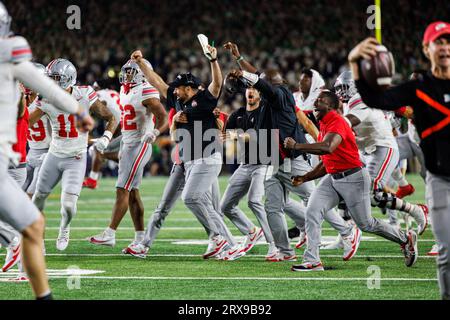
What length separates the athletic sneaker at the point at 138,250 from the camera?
835 cm

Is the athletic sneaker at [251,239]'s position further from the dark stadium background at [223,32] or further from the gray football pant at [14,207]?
the dark stadium background at [223,32]

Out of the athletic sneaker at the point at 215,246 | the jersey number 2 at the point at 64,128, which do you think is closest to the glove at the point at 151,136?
the jersey number 2 at the point at 64,128

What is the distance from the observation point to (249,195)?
8.30 m

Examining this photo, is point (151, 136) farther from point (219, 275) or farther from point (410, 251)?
point (410, 251)

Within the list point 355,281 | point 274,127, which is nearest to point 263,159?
point 274,127

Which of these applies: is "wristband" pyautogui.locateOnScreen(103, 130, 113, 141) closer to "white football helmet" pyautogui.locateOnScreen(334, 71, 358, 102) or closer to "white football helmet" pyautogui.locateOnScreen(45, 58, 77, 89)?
"white football helmet" pyautogui.locateOnScreen(45, 58, 77, 89)

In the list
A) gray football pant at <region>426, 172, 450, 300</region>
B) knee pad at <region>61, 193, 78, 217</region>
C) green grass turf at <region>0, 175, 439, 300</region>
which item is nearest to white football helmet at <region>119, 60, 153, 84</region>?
knee pad at <region>61, 193, 78, 217</region>

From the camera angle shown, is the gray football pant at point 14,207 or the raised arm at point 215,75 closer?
the gray football pant at point 14,207

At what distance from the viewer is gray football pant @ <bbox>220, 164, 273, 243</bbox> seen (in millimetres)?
8281

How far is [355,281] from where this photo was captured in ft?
21.7

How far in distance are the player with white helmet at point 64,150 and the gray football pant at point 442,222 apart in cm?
425

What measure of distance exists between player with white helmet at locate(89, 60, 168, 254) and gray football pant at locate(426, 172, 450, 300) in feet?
14.6

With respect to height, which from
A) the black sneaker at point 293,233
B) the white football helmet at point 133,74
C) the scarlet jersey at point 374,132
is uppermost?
the white football helmet at point 133,74
